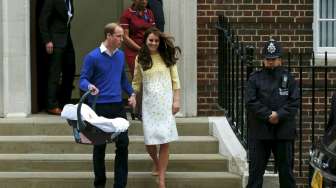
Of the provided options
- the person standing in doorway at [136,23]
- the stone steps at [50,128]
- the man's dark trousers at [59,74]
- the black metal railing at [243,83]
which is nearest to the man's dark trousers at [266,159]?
the black metal railing at [243,83]

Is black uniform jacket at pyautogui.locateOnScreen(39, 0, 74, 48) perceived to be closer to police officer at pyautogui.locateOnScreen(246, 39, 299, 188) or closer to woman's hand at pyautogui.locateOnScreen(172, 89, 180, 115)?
woman's hand at pyautogui.locateOnScreen(172, 89, 180, 115)

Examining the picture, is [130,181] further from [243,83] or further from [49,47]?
[49,47]

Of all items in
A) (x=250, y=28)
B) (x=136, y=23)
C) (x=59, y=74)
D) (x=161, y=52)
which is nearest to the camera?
(x=161, y=52)

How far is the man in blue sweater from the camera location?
747 cm

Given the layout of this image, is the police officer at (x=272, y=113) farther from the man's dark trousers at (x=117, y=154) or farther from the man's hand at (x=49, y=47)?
the man's hand at (x=49, y=47)

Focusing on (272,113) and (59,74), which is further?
(59,74)

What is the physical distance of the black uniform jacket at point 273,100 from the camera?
23.4 ft

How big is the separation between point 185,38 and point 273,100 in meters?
2.81

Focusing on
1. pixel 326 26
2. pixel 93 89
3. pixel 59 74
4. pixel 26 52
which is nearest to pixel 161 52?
pixel 93 89

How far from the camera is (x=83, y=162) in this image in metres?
8.48

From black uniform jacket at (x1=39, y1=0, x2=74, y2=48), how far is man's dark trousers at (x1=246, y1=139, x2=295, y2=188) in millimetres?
3428

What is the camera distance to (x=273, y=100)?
282 inches

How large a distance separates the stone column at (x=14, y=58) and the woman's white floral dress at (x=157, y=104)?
229cm

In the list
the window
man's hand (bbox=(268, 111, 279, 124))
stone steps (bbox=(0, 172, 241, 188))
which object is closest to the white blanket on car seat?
stone steps (bbox=(0, 172, 241, 188))
